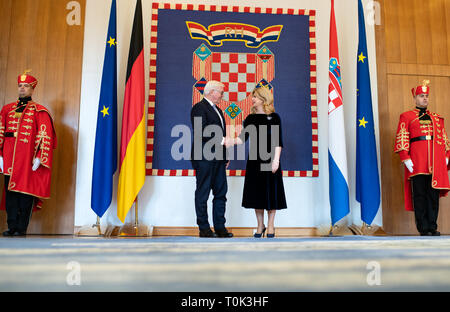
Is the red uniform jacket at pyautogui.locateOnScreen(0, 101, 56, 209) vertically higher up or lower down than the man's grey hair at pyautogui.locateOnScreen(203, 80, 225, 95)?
lower down

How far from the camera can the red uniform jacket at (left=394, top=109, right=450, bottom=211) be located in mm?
4062

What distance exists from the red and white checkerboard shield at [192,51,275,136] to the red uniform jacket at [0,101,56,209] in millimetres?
1714

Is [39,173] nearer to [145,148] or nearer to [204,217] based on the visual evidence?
[145,148]

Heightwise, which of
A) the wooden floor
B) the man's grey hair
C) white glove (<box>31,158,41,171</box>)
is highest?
the man's grey hair

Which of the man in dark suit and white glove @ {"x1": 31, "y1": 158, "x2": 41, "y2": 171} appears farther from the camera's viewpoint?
white glove @ {"x1": 31, "y1": 158, "x2": 41, "y2": 171}

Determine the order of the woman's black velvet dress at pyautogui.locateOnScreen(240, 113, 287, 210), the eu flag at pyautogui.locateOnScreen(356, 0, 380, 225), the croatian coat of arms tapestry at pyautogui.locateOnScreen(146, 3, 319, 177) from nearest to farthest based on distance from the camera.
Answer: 1. the woman's black velvet dress at pyautogui.locateOnScreen(240, 113, 287, 210)
2. the eu flag at pyautogui.locateOnScreen(356, 0, 380, 225)
3. the croatian coat of arms tapestry at pyautogui.locateOnScreen(146, 3, 319, 177)

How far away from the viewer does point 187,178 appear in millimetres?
4730

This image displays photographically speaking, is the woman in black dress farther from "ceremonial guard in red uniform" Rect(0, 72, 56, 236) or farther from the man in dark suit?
"ceremonial guard in red uniform" Rect(0, 72, 56, 236)

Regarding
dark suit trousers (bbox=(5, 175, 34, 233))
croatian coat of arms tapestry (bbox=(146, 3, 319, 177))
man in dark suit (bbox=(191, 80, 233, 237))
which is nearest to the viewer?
man in dark suit (bbox=(191, 80, 233, 237))

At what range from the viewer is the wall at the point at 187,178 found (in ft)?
15.3

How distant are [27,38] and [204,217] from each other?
3100 mm

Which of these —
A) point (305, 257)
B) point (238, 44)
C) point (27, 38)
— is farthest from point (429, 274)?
point (27, 38)

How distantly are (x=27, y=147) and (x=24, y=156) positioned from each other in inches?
3.5

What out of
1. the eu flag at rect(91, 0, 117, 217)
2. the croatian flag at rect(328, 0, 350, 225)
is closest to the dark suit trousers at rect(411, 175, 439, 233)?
the croatian flag at rect(328, 0, 350, 225)
